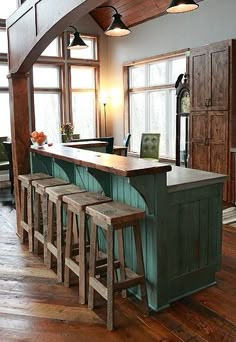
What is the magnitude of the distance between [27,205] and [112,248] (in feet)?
6.02

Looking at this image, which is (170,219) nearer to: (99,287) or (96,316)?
(99,287)

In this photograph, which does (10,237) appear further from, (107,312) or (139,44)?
(139,44)

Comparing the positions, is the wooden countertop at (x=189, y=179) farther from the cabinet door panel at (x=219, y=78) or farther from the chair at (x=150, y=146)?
the chair at (x=150, y=146)

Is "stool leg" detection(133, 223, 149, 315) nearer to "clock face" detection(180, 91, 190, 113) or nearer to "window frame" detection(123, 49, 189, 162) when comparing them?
"clock face" detection(180, 91, 190, 113)

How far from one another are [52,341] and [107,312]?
386mm

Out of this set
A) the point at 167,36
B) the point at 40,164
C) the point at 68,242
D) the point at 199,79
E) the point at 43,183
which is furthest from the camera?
the point at 167,36

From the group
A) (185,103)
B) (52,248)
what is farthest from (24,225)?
(185,103)

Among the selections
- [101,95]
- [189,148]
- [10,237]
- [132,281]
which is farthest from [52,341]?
[101,95]

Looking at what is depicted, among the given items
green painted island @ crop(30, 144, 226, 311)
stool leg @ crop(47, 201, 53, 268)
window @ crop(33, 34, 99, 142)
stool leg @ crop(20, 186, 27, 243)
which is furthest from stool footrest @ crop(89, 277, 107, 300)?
window @ crop(33, 34, 99, 142)

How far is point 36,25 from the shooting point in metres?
3.38

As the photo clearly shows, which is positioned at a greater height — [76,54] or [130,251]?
[76,54]

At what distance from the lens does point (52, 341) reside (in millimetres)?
2287

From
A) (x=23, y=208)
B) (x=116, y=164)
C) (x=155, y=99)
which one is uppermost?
(x=155, y=99)

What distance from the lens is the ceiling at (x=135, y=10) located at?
6796mm
